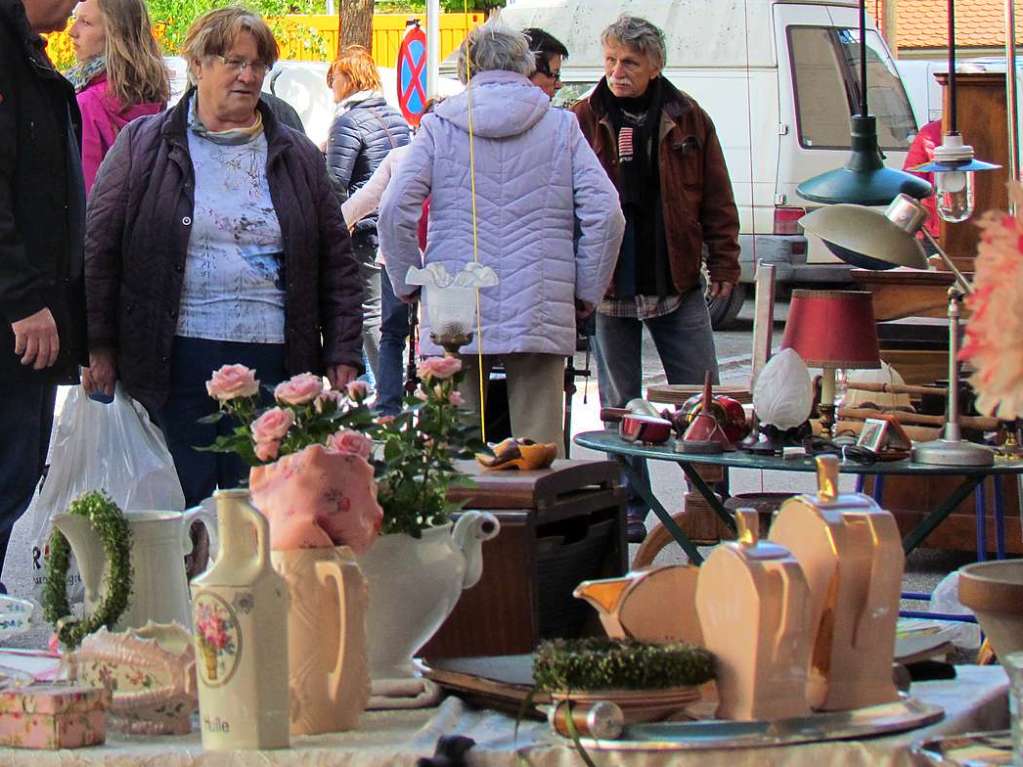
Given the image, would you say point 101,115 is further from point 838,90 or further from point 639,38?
point 838,90

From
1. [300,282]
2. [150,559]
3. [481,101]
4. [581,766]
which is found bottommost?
[581,766]

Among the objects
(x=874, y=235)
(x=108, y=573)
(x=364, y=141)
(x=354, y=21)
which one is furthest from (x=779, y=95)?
(x=108, y=573)

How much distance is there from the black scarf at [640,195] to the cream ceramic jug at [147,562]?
11.1 feet

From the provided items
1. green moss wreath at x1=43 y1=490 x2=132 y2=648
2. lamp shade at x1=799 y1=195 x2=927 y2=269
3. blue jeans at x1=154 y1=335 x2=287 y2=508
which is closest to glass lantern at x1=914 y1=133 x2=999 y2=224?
lamp shade at x1=799 y1=195 x2=927 y2=269

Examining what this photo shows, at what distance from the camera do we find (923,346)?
5719 mm

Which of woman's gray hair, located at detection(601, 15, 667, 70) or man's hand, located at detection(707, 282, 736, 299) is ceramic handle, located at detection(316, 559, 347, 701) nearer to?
woman's gray hair, located at detection(601, 15, 667, 70)

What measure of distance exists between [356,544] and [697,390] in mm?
3139

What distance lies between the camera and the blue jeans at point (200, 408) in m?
4.09

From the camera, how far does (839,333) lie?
414cm

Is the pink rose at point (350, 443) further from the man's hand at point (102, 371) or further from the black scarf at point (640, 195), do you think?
the black scarf at point (640, 195)

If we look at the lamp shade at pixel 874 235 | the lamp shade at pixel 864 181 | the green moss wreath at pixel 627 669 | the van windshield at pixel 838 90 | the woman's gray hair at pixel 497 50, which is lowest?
the green moss wreath at pixel 627 669

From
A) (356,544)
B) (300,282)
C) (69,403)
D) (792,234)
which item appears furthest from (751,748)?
(792,234)

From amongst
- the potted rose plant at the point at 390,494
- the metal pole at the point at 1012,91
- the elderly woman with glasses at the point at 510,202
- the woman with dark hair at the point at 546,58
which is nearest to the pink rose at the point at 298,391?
the potted rose plant at the point at 390,494

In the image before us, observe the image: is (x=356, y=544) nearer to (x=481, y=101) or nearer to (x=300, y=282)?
(x=300, y=282)
